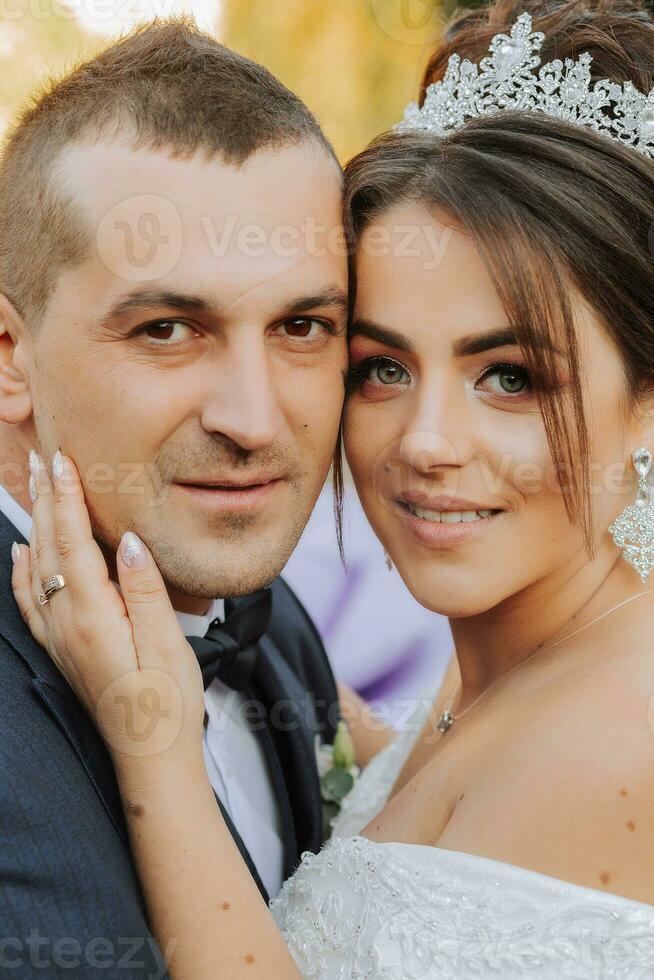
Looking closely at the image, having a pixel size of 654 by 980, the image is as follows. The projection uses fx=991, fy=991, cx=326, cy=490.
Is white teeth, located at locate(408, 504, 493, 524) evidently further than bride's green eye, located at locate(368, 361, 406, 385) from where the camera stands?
No

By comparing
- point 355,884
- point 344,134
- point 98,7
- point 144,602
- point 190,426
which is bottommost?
point 355,884

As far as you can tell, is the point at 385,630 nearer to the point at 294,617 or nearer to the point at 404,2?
the point at 294,617

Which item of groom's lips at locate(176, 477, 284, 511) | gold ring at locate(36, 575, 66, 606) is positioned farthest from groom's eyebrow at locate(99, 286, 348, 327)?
gold ring at locate(36, 575, 66, 606)

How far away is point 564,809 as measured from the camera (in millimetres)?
2119

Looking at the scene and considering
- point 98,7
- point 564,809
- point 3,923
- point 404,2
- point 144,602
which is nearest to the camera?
point 3,923

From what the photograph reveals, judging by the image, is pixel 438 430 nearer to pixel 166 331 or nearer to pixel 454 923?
pixel 166 331

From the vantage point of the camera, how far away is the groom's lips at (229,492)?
2484 millimetres

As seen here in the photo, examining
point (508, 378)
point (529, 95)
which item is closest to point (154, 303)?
point (508, 378)

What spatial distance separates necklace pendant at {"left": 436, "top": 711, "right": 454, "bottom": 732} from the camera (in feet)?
10.3

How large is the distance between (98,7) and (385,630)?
3.38m

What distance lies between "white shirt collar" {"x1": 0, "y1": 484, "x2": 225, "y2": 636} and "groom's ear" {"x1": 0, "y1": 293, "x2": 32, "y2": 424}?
0.21m

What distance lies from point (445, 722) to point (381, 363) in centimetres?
123

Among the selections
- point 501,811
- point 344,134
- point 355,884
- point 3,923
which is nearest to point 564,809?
point 501,811

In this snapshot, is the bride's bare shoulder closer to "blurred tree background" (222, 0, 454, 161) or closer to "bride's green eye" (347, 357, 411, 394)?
"bride's green eye" (347, 357, 411, 394)
